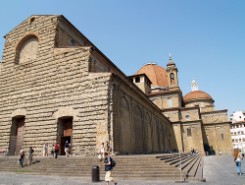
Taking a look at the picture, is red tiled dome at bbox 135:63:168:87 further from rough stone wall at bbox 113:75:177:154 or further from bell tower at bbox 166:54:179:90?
rough stone wall at bbox 113:75:177:154

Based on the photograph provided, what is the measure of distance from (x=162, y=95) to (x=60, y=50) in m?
34.1

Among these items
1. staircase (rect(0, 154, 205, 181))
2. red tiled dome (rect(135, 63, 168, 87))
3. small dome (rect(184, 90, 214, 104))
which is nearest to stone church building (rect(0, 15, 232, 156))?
staircase (rect(0, 154, 205, 181))

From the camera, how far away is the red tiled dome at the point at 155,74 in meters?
59.4

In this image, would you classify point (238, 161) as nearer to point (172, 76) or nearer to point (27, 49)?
point (27, 49)

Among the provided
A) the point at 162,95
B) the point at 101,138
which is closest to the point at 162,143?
the point at 162,95

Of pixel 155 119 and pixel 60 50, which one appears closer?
pixel 60 50

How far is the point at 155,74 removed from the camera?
61000 millimetres

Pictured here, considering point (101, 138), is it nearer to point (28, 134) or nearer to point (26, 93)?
point (28, 134)

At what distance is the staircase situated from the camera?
34.3 feet

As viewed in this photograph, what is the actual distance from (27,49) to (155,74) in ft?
138

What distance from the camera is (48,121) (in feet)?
63.5

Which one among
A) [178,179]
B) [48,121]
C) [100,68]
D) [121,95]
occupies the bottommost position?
[178,179]

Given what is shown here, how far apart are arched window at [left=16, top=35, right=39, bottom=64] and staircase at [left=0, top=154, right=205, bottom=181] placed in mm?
11641

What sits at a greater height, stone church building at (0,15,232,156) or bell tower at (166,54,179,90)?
bell tower at (166,54,179,90)
